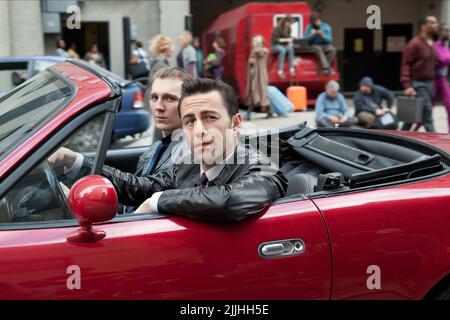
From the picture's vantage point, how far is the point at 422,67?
26.4 feet

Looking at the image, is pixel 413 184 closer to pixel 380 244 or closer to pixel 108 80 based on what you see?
pixel 380 244

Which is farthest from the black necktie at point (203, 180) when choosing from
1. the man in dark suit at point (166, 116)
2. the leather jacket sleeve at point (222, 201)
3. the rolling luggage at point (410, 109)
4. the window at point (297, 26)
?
the window at point (297, 26)

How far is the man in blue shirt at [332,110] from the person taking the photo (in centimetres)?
865

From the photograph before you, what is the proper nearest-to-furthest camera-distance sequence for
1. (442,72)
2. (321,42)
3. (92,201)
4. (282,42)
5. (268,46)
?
1. (92,201)
2. (442,72)
3. (282,42)
4. (321,42)
5. (268,46)

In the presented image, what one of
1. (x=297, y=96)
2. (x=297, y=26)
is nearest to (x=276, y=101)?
(x=297, y=96)

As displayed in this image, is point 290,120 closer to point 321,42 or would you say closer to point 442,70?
point 321,42

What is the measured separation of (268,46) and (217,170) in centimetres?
1235

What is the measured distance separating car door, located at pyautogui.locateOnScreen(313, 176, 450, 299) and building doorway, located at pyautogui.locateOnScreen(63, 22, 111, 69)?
1675 centimetres

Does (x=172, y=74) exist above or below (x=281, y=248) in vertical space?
above

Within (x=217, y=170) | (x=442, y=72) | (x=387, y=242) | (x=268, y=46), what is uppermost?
(x=268, y=46)

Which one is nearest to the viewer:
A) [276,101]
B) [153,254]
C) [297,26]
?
[153,254]

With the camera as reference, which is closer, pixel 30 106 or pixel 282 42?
→ pixel 30 106

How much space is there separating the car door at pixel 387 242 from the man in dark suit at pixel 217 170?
0.27 metres

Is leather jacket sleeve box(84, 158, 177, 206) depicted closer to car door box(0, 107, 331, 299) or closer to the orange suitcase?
car door box(0, 107, 331, 299)
